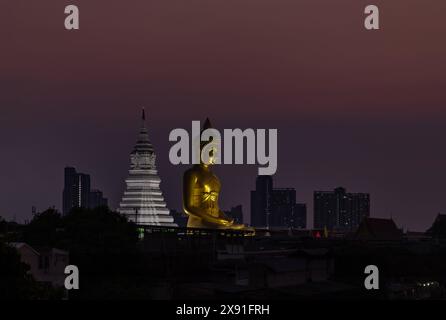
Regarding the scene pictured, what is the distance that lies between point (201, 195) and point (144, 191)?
4952 cm

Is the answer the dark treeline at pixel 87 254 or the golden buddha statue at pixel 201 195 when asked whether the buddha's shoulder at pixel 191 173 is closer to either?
the golden buddha statue at pixel 201 195

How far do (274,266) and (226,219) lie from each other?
51.3ft

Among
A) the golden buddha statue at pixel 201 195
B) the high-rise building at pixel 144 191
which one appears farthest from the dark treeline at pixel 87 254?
the high-rise building at pixel 144 191

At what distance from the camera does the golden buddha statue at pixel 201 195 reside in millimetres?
74688

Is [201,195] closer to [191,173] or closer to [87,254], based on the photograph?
[191,173]

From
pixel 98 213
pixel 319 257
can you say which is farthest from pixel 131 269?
pixel 319 257

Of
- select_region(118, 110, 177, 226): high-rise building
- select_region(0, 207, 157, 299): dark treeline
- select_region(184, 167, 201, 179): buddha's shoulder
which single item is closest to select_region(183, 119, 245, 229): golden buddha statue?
select_region(184, 167, 201, 179): buddha's shoulder

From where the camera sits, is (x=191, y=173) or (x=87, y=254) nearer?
(x=87, y=254)

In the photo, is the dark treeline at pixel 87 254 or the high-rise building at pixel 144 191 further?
the high-rise building at pixel 144 191

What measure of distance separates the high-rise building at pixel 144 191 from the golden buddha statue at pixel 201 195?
142ft

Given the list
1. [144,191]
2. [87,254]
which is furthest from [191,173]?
[144,191]

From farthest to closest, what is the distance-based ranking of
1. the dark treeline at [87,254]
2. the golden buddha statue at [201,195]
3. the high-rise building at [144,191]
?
1. the high-rise building at [144,191]
2. the golden buddha statue at [201,195]
3. the dark treeline at [87,254]

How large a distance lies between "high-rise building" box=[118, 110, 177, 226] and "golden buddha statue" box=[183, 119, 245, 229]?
43295mm

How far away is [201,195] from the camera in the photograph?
7500 cm
